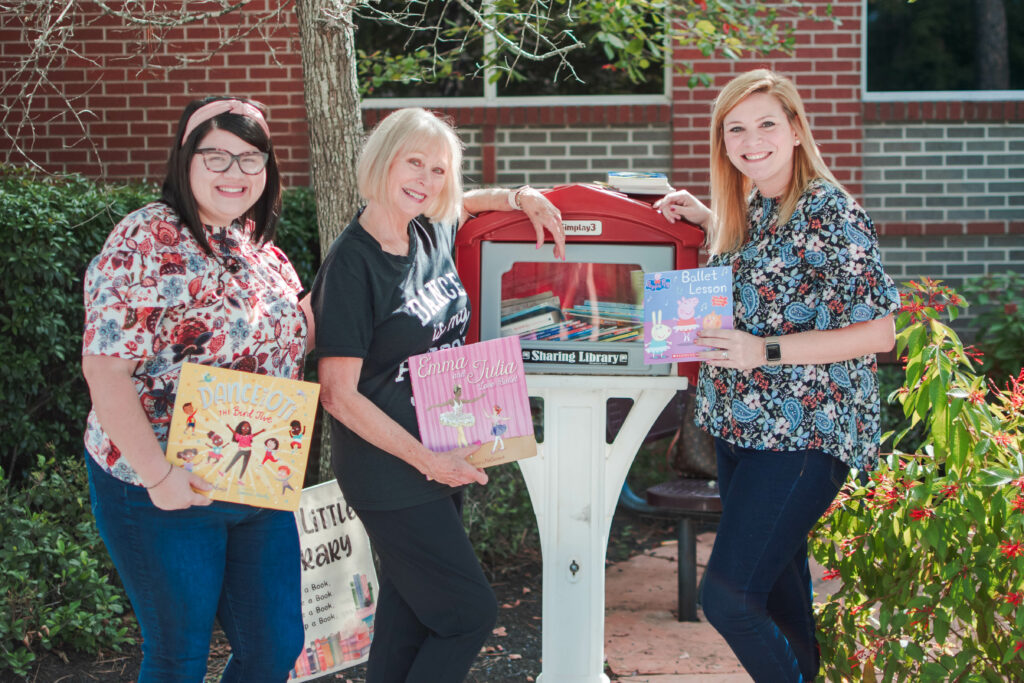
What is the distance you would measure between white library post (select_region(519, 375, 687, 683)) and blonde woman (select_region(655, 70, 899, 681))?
1.15 feet

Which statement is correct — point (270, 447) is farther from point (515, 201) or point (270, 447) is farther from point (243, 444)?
point (515, 201)

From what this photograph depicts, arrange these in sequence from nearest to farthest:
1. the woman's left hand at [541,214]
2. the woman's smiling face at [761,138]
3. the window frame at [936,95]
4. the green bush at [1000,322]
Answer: the woman's smiling face at [761,138] → the woman's left hand at [541,214] → the green bush at [1000,322] → the window frame at [936,95]

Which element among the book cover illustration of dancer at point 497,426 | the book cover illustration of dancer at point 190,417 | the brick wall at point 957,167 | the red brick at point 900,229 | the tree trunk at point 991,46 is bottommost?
the book cover illustration of dancer at point 497,426

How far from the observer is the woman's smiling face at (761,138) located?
2375mm

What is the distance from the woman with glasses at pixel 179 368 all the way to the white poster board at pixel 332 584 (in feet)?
2.75

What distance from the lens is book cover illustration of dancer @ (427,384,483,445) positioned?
2.29 metres

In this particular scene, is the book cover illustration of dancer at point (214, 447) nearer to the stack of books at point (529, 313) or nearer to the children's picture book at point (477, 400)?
the children's picture book at point (477, 400)

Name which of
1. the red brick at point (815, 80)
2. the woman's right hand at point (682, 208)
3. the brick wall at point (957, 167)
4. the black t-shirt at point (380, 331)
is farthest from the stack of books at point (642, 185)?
the brick wall at point (957, 167)

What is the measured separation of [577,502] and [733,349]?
0.71 metres

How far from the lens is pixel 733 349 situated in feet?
7.58

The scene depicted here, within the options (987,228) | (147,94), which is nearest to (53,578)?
(147,94)

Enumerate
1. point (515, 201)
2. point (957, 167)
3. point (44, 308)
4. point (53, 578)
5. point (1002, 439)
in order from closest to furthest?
point (1002, 439), point (515, 201), point (53, 578), point (44, 308), point (957, 167)

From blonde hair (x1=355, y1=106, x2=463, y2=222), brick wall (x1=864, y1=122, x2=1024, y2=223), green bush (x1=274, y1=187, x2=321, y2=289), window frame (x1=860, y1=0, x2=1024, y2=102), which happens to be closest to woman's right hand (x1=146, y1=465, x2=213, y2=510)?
blonde hair (x1=355, y1=106, x2=463, y2=222)

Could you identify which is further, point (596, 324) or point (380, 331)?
point (596, 324)
